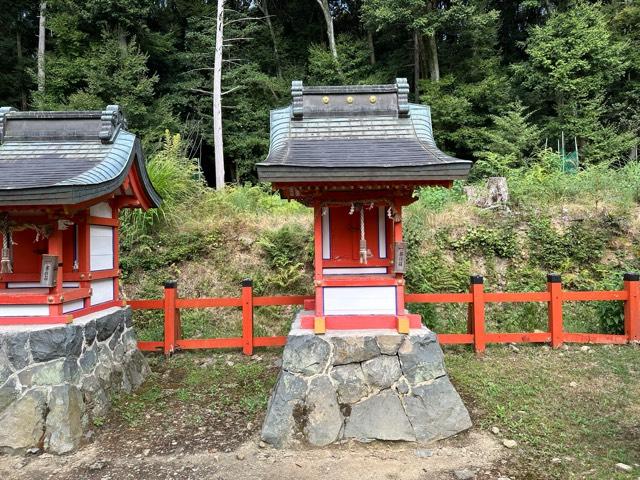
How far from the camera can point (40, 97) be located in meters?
14.5

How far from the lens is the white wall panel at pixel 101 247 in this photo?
593 centimetres

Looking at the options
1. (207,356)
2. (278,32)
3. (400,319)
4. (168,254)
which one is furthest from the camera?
(278,32)

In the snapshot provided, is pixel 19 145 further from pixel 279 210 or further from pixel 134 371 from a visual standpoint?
pixel 279 210

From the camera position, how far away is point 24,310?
205 inches

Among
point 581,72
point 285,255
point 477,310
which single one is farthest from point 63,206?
point 581,72

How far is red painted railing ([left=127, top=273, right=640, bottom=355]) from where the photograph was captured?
7141 mm

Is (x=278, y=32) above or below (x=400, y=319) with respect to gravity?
above

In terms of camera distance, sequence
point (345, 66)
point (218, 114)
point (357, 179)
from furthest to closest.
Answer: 1. point (345, 66)
2. point (218, 114)
3. point (357, 179)

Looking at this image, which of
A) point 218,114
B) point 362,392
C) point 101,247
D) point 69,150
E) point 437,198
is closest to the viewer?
point 362,392

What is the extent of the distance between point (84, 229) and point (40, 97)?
39.9 ft

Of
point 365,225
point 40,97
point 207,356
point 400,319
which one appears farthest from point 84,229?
point 40,97

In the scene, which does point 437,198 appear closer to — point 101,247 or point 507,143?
point 507,143

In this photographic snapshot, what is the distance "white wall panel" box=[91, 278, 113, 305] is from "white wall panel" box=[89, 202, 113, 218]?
1006 millimetres

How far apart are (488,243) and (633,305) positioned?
3.21 metres
